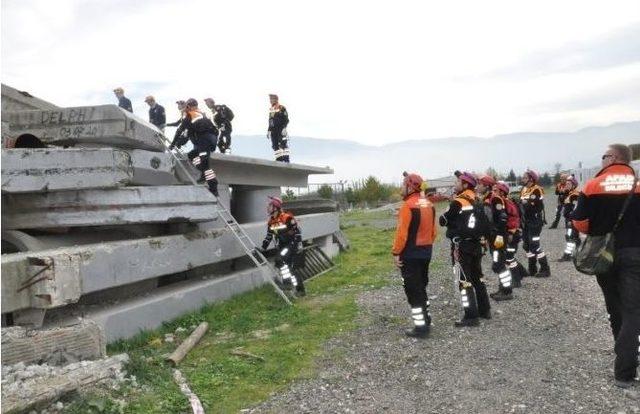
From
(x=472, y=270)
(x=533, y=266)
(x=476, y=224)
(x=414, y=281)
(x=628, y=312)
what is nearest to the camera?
(x=628, y=312)

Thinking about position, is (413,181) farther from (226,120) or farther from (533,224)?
(226,120)

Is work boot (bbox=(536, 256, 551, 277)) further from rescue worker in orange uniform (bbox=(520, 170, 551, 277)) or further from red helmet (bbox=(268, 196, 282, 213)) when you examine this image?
red helmet (bbox=(268, 196, 282, 213))

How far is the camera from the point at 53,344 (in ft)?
18.6

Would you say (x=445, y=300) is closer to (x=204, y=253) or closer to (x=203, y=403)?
(x=204, y=253)

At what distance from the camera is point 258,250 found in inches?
405

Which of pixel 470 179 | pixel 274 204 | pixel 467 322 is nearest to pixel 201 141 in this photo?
pixel 274 204

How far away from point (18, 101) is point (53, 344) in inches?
191

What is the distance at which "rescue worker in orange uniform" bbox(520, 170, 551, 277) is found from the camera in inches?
437

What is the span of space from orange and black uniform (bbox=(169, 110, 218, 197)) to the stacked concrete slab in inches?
17.7

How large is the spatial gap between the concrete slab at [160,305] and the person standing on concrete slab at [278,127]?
16.3 feet

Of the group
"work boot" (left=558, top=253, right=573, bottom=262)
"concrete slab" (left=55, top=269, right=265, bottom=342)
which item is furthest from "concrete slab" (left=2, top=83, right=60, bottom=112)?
"work boot" (left=558, top=253, right=573, bottom=262)

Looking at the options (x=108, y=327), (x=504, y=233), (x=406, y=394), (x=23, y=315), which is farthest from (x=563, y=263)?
(x=23, y=315)

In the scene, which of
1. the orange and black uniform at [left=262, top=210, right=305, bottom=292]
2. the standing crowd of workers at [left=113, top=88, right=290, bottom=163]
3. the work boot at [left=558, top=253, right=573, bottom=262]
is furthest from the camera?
the standing crowd of workers at [left=113, top=88, right=290, bottom=163]

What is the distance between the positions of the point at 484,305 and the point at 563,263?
530 cm
